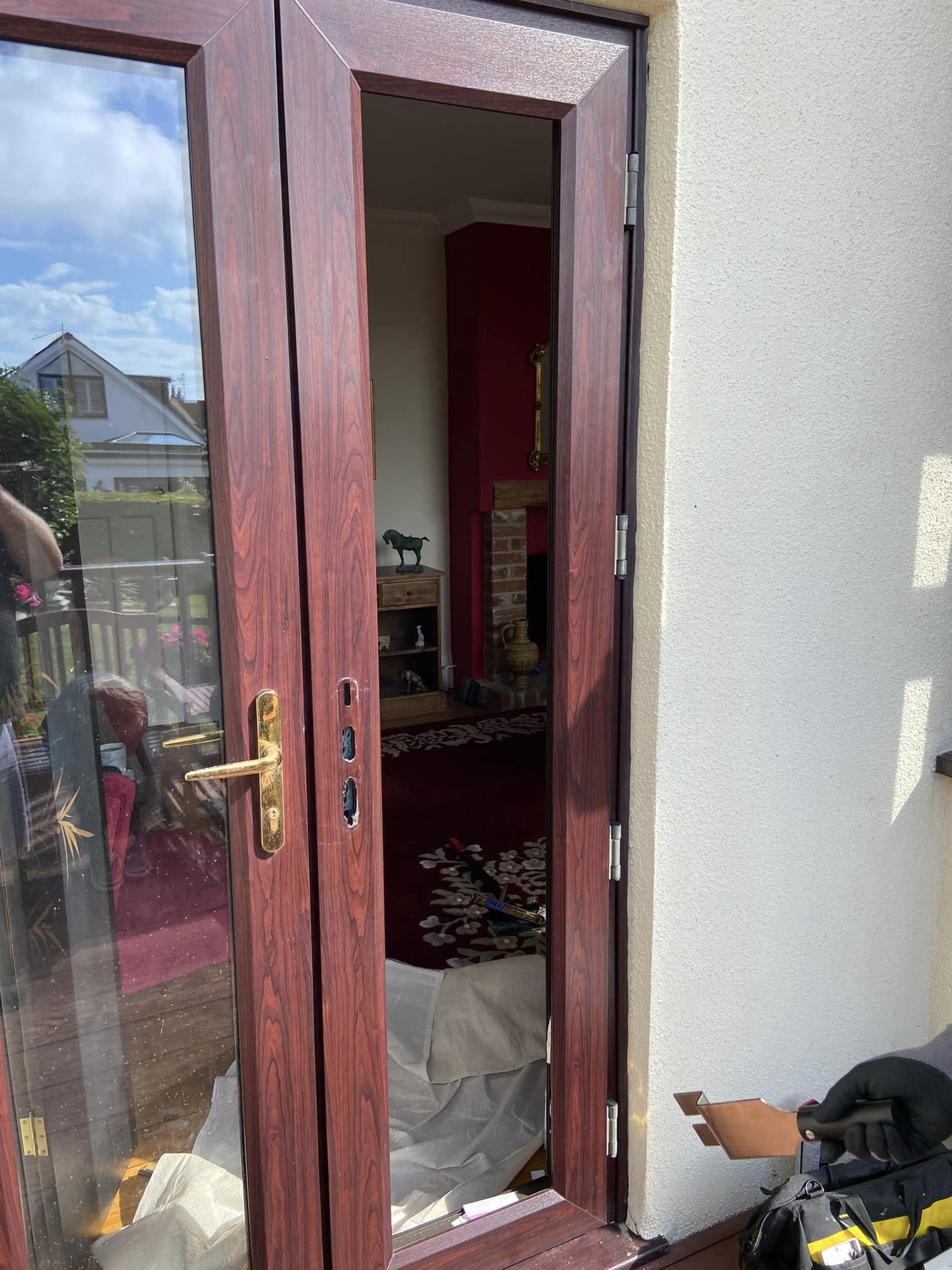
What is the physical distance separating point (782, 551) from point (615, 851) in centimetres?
64

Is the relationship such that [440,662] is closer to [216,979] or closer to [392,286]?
[392,286]

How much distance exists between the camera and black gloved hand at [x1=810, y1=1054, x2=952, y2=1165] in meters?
1.50

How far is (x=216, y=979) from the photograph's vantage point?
60.1 inches

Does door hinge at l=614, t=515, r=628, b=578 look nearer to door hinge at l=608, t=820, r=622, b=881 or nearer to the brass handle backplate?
door hinge at l=608, t=820, r=622, b=881

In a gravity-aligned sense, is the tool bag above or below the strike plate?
below

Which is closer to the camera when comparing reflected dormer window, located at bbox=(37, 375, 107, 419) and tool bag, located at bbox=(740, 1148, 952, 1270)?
reflected dormer window, located at bbox=(37, 375, 107, 419)

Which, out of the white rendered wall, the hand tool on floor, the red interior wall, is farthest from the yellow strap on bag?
the white rendered wall

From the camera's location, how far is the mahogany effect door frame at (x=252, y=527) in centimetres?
128

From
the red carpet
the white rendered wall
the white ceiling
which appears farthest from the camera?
the white rendered wall

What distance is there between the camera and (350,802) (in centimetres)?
157

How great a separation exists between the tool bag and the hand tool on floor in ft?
0.28

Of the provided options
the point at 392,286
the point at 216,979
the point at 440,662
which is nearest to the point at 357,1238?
the point at 216,979

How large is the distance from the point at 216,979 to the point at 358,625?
60 cm

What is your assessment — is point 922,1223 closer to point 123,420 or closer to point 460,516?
point 123,420
